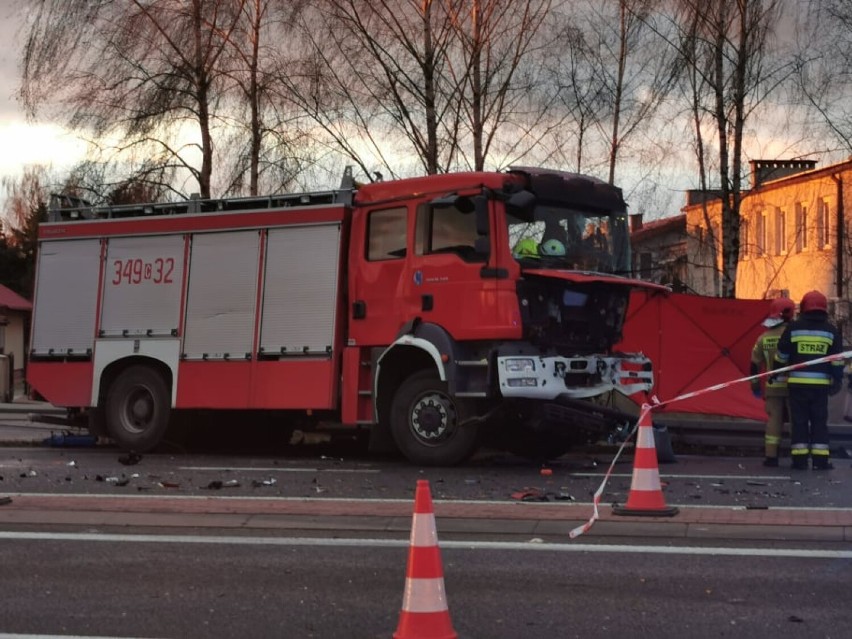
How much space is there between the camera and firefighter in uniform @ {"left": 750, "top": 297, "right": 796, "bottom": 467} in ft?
41.7

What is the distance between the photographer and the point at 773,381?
1298 cm

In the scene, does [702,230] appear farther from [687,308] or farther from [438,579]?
[438,579]

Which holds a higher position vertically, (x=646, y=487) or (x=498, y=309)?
(x=498, y=309)

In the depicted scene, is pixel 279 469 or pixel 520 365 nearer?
pixel 520 365

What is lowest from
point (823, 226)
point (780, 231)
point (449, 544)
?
point (449, 544)

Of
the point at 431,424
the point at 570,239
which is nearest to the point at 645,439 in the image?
the point at 570,239

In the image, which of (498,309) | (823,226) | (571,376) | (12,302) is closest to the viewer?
(498,309)

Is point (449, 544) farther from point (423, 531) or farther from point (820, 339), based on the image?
point (820, 339)

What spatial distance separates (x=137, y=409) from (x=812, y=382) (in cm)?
785

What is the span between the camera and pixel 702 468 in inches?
486

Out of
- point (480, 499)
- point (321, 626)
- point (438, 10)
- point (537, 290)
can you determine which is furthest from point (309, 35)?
point (321, 626)

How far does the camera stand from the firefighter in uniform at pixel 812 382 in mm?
12031

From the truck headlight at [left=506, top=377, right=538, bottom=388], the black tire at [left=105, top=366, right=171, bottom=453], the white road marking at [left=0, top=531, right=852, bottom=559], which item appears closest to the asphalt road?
the white road marking at [left=0, top=531, right=852, bottom=559]

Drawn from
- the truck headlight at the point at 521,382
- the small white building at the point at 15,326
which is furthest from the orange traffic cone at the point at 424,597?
the small white building at the point at 15,326
